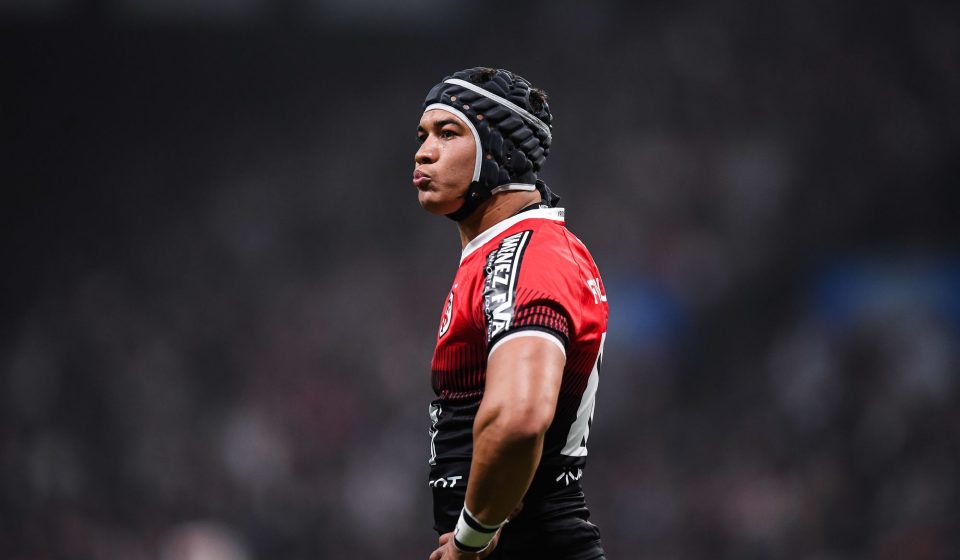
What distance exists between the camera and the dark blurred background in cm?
787

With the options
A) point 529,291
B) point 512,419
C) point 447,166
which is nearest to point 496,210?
point 447,166

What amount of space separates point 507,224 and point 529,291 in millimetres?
450

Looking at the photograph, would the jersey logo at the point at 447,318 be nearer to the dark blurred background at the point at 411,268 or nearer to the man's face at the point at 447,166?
the man's face at the point at 447,166

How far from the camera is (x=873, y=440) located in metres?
7.61

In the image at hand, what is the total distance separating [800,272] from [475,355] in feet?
22.5

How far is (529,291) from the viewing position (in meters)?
2.25

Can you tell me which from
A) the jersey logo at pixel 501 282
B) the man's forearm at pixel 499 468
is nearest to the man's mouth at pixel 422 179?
the jersey logo at pixel 501 282

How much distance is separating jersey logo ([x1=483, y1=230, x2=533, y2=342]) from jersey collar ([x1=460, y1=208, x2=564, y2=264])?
0.62 feet

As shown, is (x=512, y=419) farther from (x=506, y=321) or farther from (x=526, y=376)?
(x=506, y=321)

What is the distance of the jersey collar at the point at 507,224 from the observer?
2666 millimetres

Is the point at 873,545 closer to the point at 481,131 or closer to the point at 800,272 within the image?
the point at 800,272

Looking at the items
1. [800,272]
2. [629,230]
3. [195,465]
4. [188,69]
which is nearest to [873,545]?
[800,272]

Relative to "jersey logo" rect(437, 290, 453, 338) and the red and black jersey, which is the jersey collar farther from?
"jersey logo" rect(437, 290, 453, 338)

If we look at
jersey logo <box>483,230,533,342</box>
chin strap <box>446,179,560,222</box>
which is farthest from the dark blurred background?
jersey logo <box>483,230,533,342</box>
